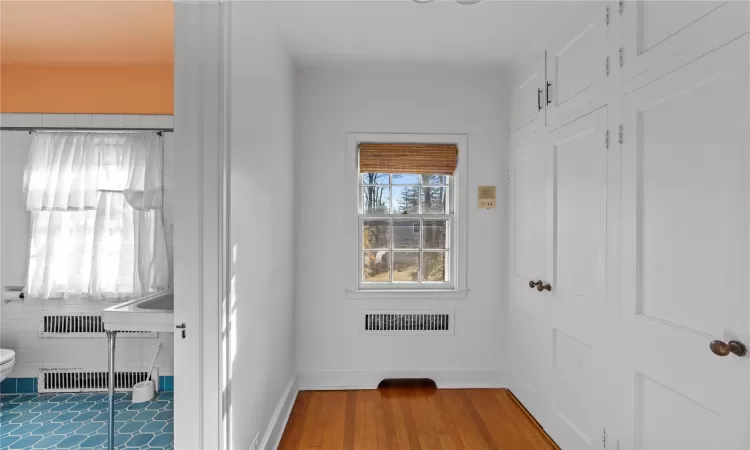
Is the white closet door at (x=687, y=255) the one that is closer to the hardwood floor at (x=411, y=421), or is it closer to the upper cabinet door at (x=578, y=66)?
the upper cabinet door at (x=578, y=66)

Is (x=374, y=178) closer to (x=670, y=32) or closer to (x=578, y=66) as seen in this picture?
(x=578, y=66)

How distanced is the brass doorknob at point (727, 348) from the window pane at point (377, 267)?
2144mm

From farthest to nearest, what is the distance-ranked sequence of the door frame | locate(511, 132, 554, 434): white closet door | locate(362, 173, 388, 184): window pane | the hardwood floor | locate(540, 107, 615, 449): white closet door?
locate(362, 173, 388, 184): window pane, locate(511, 132, 554, 434): white closet door, the hardwood floor, locate(540, 107, 615, 449): white closet door, the door frame

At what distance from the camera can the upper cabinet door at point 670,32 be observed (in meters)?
1.20

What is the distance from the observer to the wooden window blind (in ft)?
9.86

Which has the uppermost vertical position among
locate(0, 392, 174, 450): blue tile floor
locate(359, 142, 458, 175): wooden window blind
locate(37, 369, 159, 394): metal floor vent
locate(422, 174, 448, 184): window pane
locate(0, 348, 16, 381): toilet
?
locate(359, 142, 458, 175): wooden window blind

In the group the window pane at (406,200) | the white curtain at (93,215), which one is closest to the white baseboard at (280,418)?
the white curtain at (93,215)

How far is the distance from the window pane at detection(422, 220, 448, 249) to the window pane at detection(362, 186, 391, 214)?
371 millimetres

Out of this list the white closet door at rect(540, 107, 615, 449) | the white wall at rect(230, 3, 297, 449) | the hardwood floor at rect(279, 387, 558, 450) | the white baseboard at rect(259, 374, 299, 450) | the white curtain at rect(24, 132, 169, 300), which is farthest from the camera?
the white curtain at rect(24, 132, 169, 300)

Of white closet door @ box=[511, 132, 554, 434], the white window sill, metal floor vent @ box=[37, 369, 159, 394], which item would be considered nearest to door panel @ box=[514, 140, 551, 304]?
white closet door @ box=[511, 132, 554, 434]

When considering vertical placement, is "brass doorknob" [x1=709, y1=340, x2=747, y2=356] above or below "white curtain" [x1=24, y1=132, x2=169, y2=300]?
below

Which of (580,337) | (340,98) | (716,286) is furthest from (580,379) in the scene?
(340,98)

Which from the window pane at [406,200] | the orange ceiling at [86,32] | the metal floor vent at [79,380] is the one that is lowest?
the metal floor vent at [79,380]

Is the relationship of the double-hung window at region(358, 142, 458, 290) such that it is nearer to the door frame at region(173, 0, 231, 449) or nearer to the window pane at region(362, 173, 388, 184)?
the window pane at region(362, 173, 388, 184)
